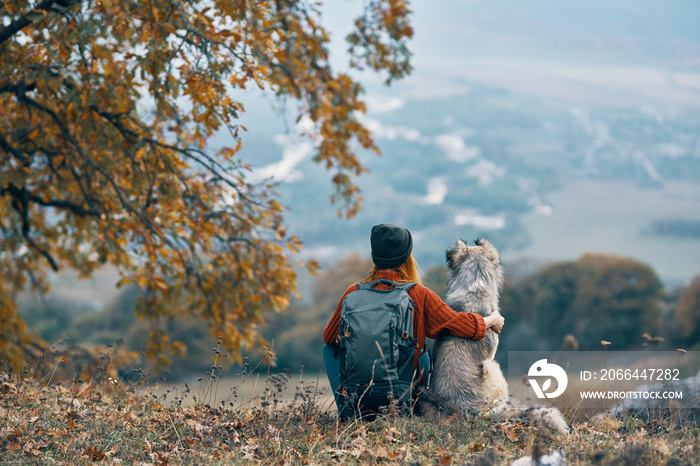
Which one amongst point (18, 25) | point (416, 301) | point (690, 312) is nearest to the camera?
point (416, 301)

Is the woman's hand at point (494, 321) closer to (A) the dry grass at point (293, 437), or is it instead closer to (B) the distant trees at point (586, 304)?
(A) the dry grass at point (293, 437)

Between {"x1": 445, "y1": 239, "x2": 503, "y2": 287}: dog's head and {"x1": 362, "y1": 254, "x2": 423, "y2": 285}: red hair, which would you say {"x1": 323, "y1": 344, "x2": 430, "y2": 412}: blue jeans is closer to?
{"x1": 362, "y1": 254, "x2": 423, "y2": 285}: red hair

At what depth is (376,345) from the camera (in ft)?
14.4

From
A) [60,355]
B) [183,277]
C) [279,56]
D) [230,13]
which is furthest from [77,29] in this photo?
[183,277]

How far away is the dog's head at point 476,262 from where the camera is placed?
4887 mm

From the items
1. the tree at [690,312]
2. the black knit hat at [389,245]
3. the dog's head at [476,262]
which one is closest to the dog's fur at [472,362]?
the dog's head at [476,262]

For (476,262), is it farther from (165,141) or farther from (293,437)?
(165,141)

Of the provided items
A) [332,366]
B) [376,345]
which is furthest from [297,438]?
[376,345]

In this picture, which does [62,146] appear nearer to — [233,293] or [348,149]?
[233,293]

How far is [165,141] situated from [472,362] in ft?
17.9

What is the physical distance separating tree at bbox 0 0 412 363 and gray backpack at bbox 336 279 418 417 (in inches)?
103

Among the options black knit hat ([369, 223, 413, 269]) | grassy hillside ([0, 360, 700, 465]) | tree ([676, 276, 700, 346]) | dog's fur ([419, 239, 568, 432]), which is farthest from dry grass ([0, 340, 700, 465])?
tree ([676, 276, 700, 346])

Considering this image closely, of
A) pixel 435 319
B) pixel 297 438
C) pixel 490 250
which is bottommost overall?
pixel 297 438

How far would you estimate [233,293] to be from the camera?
8.72 meters
